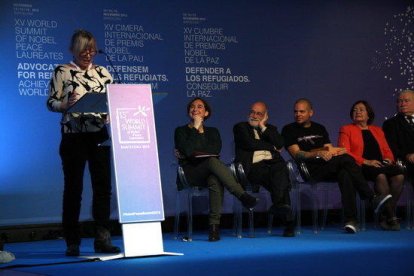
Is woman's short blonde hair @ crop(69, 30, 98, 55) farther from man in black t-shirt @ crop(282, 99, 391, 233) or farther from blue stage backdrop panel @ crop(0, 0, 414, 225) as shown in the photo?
man in black t-shirt @ crop(282, 99, 391, 233)

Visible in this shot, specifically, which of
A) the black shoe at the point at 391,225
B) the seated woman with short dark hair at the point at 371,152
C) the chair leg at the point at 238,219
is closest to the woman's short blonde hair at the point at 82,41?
the chair leg at the point at 238,219

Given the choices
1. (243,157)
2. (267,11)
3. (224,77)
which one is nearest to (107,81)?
(243,157)

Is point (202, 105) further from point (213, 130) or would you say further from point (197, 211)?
point (197, 211)

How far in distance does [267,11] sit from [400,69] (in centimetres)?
173

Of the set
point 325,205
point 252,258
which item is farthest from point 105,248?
point 325,205

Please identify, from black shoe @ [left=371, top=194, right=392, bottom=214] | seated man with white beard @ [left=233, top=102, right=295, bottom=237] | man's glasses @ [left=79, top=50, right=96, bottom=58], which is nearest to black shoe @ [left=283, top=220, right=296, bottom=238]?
seated man with white beard @ [left=233, top=102, right=295, bottom=237]

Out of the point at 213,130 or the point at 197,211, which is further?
the point at 197,211

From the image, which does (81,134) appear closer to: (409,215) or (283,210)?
(283,210)

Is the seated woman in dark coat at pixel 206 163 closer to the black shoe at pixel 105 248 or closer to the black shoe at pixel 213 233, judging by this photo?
the black shoe at pixel 213 233

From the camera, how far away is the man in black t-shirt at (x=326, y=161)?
7.13 m

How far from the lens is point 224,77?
8094mm

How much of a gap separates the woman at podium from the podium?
0.57 ft

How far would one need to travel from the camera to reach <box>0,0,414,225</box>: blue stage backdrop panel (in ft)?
23.7

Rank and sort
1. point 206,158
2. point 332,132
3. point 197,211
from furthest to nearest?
point 332,132 → point 197,211 → point 206,158
